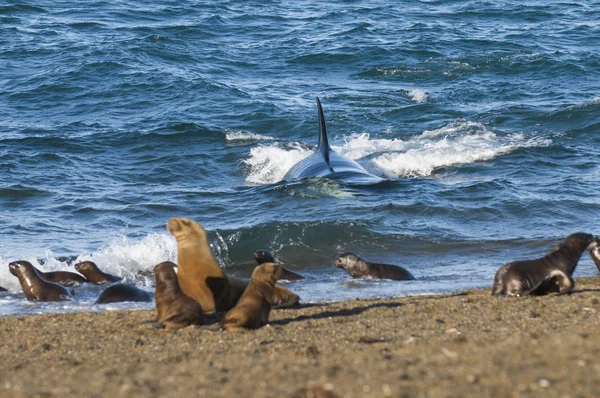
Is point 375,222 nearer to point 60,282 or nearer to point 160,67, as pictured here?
point 60,282

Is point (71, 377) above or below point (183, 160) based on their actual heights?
above

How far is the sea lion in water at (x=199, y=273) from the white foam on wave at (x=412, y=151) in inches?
310

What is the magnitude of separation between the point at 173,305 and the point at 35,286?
2558mm

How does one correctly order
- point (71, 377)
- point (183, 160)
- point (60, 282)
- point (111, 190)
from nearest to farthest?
1. point (71, 377)
2. point (60, 282)
3. point (111, 190)
4. point (183, 160)

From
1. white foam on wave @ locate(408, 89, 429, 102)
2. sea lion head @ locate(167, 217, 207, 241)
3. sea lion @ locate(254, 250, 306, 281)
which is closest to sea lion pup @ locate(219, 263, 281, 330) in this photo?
sea lion head @ locate(167, 217, 207, 241)

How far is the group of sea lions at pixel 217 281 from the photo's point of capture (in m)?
6.87

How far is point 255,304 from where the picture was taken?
6789 millimetres

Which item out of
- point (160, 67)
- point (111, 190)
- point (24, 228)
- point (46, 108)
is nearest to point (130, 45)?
point (160, 67)

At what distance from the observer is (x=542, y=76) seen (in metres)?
22.1

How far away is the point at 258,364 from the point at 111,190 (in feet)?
32.3

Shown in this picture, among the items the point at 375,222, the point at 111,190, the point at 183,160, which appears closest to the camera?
the point at 375,222

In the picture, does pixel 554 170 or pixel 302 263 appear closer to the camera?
pixel 302 263

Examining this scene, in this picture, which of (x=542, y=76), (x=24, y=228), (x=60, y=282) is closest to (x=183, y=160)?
(x=24, y=228)

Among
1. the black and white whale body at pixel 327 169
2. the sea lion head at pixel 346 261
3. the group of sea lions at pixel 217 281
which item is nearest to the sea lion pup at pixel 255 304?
the group of sea lions at pixel 217 281
